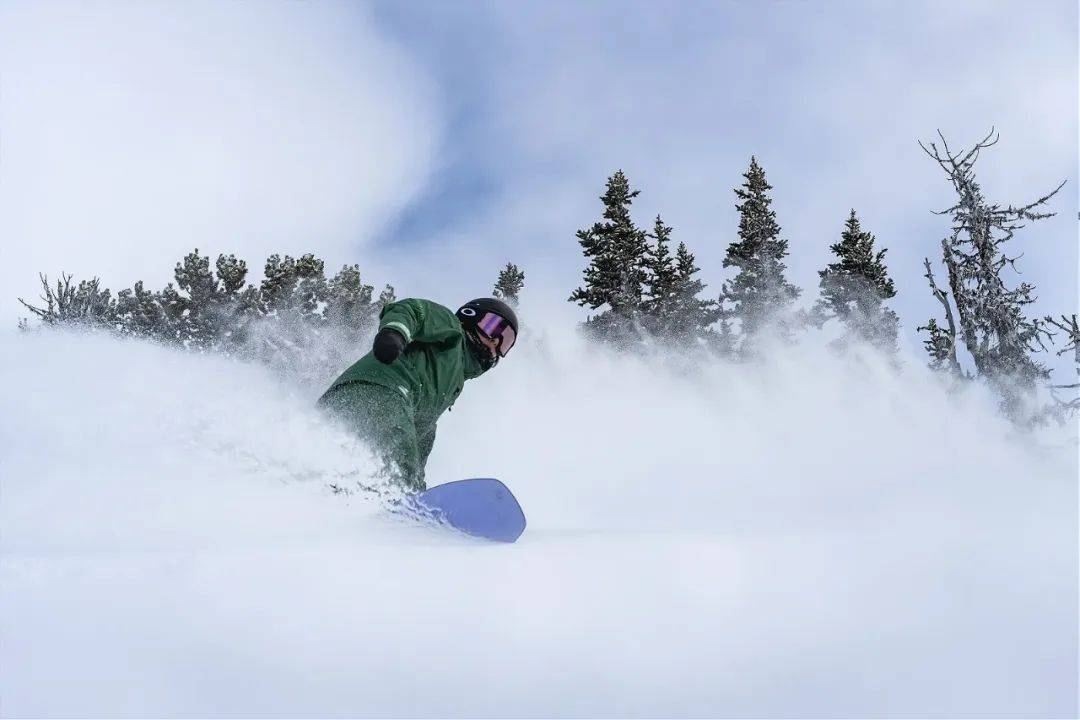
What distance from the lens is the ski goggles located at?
422 centimetres

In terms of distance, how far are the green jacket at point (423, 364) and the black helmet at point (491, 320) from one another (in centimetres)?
11

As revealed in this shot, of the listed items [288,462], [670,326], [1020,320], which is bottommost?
[288,462]

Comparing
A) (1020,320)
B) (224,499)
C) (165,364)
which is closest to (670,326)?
(1020,320)

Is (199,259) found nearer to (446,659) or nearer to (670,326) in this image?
(670,326)

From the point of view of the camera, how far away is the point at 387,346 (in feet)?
11.0

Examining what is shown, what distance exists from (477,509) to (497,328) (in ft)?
6.24

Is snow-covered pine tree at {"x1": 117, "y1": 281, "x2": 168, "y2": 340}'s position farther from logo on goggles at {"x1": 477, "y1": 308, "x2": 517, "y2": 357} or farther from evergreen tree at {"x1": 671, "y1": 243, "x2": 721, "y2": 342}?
logo on goggles at {"x1": 477, "y1": 308, "x2": 517, "y2": 357}

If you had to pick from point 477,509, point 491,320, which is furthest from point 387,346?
point 477,509

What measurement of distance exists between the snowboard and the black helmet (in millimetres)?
1685

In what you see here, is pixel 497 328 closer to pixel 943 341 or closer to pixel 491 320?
pixel 491 320

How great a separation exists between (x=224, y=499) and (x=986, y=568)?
2395 millimetres

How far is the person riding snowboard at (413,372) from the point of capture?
3.51 m

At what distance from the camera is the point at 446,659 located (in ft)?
4.46

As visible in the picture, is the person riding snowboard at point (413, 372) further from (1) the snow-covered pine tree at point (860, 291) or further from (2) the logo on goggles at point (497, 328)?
(1) the snow-covered pine tree at point (860, 291)
